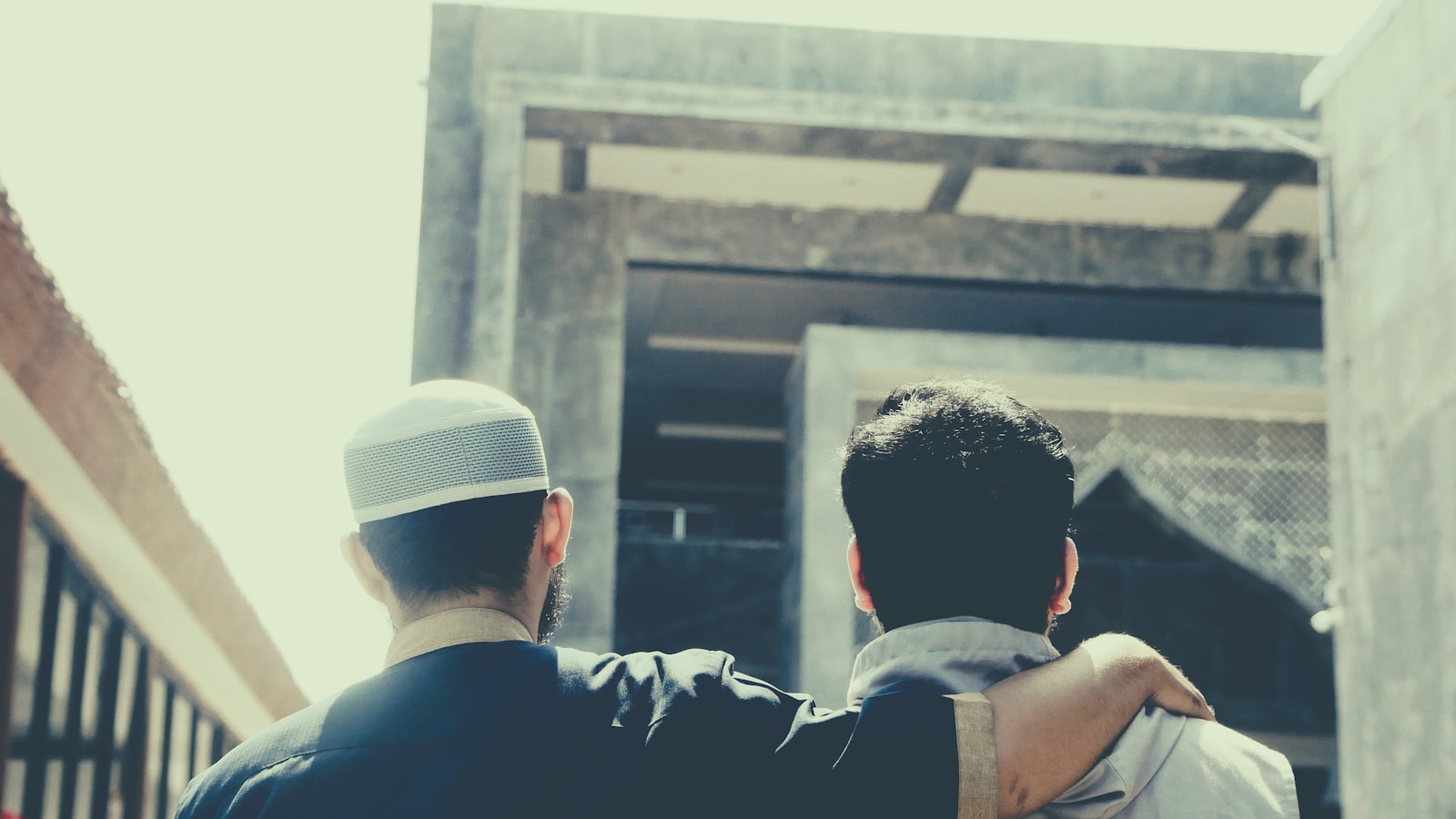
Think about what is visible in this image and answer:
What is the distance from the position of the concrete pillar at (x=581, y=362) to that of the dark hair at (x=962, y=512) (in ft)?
30.8

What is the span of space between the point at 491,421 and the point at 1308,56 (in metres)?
11.0

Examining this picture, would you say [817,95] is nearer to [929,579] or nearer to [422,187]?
[422,187]

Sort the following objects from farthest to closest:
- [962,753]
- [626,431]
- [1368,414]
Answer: [626,431], [1368,414], [962,753]

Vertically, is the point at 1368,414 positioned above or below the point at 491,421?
above

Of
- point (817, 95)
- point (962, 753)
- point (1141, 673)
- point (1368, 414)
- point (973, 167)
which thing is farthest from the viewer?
point (973, 167)

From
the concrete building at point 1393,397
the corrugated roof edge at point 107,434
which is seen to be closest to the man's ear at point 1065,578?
the corrugated roof edge at point 107,434

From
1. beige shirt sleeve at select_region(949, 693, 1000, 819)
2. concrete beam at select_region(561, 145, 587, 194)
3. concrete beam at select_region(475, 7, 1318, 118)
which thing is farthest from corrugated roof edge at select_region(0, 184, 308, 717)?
concrete beam at select_region(561, 145, 587, 194)

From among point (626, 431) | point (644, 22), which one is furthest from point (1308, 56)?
point (626, 431)

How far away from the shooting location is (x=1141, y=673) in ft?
4.95

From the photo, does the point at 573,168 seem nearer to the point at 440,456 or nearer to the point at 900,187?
the point at 900,187

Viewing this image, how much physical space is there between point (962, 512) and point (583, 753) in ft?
1.48

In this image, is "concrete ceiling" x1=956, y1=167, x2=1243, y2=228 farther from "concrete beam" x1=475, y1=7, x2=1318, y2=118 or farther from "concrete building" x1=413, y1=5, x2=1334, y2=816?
"concrete beam" x1=475, y1=7, x2=1318, y2=118

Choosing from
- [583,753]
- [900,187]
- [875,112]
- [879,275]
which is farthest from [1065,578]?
[879,275]

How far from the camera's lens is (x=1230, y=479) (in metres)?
11.9
